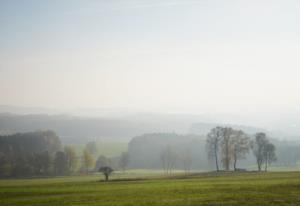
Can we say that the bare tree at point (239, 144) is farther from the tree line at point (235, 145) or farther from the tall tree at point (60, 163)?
the tall tree at point (60, 163)

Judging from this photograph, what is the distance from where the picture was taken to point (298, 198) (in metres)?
45.3

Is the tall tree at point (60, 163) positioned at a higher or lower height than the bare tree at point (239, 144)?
lower

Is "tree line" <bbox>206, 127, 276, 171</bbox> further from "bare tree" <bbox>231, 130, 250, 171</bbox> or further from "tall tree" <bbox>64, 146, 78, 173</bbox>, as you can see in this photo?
"tall tree" <bbox>64, 146, 78, 173</bbox>

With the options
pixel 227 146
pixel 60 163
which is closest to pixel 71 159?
pixel 60 163

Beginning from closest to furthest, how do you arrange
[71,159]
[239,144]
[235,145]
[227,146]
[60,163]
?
[235,145], [239,144], [227,146], [60,163], [71,159]

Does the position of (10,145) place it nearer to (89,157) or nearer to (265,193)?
(89,157)

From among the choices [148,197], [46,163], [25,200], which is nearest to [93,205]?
[148,197]

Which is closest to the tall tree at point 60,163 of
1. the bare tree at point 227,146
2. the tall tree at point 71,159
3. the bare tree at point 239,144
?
the tall tree at point 71,159

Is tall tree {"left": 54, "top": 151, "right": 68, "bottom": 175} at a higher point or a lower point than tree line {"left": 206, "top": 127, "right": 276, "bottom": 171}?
lower

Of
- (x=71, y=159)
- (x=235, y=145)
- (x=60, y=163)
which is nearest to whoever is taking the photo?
(x=235, y=145)

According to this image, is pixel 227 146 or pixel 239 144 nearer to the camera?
pixel 239 144

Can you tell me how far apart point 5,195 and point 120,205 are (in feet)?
79.5

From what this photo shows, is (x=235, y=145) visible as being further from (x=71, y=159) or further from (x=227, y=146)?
(x=71, y=159)

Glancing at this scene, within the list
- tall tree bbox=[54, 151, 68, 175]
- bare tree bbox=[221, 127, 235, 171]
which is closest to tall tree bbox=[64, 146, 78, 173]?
tall tree bbox=[54, 151, 68, 175]
